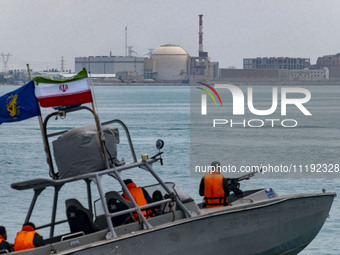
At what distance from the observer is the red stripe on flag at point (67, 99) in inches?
459

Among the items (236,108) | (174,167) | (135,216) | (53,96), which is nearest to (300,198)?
(135,216)

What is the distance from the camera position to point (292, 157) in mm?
43750

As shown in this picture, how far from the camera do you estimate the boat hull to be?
11695 millimetres

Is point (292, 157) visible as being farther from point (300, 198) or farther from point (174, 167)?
point (300, 198)

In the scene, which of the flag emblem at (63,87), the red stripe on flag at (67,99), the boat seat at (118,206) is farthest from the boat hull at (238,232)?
the flag emblem at (63,87)

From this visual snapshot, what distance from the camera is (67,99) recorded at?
462 inches

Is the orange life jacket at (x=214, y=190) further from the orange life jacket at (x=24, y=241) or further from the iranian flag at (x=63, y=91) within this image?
the orange life jacket at (x=24, y=241)

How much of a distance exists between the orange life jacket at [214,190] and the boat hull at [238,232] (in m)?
0.67

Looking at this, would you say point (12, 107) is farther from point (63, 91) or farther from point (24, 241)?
point (24, 241)

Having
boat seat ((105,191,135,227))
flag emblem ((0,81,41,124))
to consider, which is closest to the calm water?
boat seat ((105,191,135,227))

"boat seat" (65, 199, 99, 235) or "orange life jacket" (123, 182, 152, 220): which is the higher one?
"orange life jacket" (123, 182, 152, 220)

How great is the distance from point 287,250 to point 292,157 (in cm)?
2996

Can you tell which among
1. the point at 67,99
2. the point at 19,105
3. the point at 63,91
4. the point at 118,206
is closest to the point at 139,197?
the point at 118,206

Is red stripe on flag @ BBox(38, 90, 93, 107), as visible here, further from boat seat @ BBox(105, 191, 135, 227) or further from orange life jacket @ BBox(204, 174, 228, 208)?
orange life jacket @ BBox(204, 174, 228, 208)
